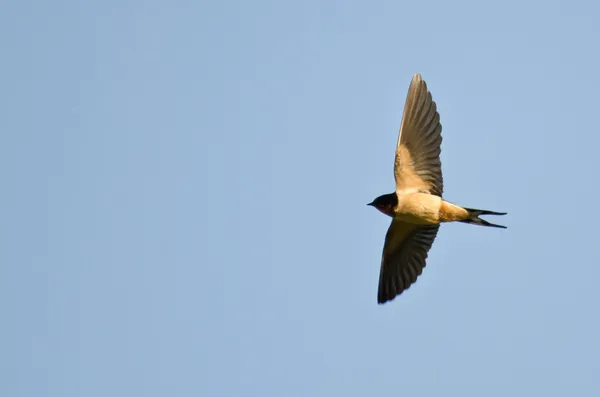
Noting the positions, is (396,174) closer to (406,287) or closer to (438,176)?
(438,176)

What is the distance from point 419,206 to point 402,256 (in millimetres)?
755

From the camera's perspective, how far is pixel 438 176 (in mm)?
8461

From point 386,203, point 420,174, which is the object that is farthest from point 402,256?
point 420,174

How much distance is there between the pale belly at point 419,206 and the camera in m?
8.43

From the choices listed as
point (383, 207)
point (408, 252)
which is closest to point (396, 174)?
point (383, 207)

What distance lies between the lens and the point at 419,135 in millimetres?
8359

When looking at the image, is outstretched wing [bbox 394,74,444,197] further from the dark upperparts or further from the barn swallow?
the dark upperparts

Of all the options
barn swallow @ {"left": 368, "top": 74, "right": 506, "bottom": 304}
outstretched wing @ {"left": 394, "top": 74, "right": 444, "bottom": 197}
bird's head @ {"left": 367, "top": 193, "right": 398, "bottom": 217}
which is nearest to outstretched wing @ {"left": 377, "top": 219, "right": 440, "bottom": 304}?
barn swallow @ {"left": 368, "top": 74, "right": 506, "bottom": 304}

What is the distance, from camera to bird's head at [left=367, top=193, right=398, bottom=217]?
333 inches

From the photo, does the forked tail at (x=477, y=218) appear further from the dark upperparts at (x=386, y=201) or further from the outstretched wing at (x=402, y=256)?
the dark upperparts at (x=386, y=201)

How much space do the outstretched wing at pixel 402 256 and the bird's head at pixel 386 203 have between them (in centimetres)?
36

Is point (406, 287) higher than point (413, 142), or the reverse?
point (413, 142)

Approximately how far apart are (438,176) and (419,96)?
2.14ft

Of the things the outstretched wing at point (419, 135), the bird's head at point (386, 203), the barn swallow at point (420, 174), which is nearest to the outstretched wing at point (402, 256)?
the barn swallow at point (420, 174)
